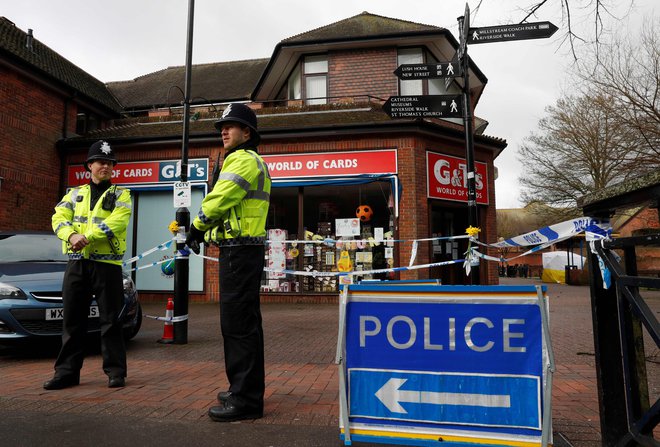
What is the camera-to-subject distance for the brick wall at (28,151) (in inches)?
459

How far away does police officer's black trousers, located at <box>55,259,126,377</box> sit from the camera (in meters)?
4.00

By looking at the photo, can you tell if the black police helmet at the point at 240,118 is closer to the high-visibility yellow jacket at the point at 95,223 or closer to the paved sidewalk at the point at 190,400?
the high-visibility yellow jacket at the point at 95,223

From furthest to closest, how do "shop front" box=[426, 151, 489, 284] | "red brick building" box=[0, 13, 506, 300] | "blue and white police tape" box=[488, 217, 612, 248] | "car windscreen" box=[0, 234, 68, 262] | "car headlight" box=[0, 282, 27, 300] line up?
"shop front" box=[426, 151, 489, 284], "red brick building" box=[0, 13, 506, 300], "car windscreen" box=[0, 234, 68, 262], "car headlight" box=[0, 282, 27, 300], "blue and white police tape" box=[488, 217, 612, 248]

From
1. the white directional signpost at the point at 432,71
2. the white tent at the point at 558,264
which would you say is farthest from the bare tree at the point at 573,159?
the white directional signpost at the point at 432,71

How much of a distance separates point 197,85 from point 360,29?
26.9 feet

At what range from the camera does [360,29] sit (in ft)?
47.5

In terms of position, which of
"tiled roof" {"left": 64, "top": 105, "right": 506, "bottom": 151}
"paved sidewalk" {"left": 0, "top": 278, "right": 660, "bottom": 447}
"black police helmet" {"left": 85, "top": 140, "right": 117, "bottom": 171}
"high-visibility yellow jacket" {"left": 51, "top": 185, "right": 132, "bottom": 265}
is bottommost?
"paved sidewalk" {"left": 0, "top": 278, "right": 660, "bottom": 447}

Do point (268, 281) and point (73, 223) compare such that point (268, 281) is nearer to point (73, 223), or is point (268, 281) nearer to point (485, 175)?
point (485, 175)

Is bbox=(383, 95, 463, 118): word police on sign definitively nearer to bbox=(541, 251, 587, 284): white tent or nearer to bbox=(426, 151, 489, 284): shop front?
bbox=(426, 151, 489, 284): shop front

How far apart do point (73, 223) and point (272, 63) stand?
11599 mm

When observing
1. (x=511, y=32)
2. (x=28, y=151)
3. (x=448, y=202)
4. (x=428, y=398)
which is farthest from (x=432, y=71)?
(x=28, y=151)

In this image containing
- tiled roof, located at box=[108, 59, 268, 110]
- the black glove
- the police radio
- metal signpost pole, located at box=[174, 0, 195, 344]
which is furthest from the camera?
tiled roof, located at box=[108, 59, 268, 110]

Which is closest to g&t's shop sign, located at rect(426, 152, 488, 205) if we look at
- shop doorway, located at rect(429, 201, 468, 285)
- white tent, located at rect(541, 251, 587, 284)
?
shop doorway, located at rect(429, 201, 468, 285)

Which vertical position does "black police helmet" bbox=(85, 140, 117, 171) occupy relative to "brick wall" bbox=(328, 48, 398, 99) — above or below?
below
